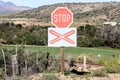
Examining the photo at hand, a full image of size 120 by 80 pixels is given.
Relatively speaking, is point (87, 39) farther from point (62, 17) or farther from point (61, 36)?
point (62, 17)

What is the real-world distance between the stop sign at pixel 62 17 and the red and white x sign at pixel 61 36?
17 cm

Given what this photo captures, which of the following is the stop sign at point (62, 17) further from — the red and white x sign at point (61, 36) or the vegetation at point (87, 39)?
the vegetation at point (87, 39)

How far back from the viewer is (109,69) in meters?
15.7

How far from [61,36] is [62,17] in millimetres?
656

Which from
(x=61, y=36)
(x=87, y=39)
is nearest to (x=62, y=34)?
(x=61, y=36)

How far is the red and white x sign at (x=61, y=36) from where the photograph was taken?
45.4 feet

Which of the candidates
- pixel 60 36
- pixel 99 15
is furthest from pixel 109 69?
pixel 99 15

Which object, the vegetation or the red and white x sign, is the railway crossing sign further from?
the vegetation

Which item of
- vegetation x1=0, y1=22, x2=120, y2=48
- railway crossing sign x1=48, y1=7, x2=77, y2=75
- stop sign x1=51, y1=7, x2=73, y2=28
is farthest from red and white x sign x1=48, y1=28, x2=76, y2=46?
vegetation x1=0, y1=22, x2=120, y2=48

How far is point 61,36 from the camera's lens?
45.4ft

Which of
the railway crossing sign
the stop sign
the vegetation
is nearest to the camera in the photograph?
the stop sign

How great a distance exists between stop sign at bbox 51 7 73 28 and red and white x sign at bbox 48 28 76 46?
17cm

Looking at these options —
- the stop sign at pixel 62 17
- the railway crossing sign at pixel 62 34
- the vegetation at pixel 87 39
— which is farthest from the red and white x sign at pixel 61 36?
the vegetation at pixel 87 39

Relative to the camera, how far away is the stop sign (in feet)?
44.8
